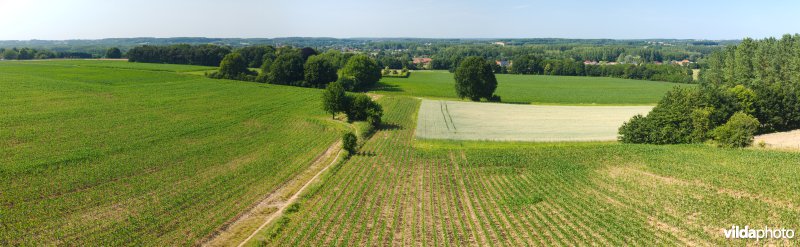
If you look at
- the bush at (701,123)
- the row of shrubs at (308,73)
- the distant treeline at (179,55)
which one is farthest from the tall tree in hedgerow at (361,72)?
the distant treeline at (179,55)

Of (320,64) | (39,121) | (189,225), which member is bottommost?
(189,225)

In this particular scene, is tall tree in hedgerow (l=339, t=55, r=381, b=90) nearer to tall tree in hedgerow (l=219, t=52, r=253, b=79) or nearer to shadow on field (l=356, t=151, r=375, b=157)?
tall tree in hedgerow (l=219, t=52, r=253, b=79)

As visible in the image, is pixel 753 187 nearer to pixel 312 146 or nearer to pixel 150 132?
pixel 312 146

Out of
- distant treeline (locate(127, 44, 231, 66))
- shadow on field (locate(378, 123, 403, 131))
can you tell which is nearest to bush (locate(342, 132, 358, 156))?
shadow on field (locate(378, 123, 403, 131))

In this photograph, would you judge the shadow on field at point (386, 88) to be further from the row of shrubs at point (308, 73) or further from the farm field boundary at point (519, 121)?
the farm field boundary at point (519, 121)

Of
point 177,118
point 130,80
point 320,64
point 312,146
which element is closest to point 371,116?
point 312,146

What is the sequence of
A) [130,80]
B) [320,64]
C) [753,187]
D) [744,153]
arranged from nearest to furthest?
[753,187]
[744,153]
[130,80]
[320,64]
